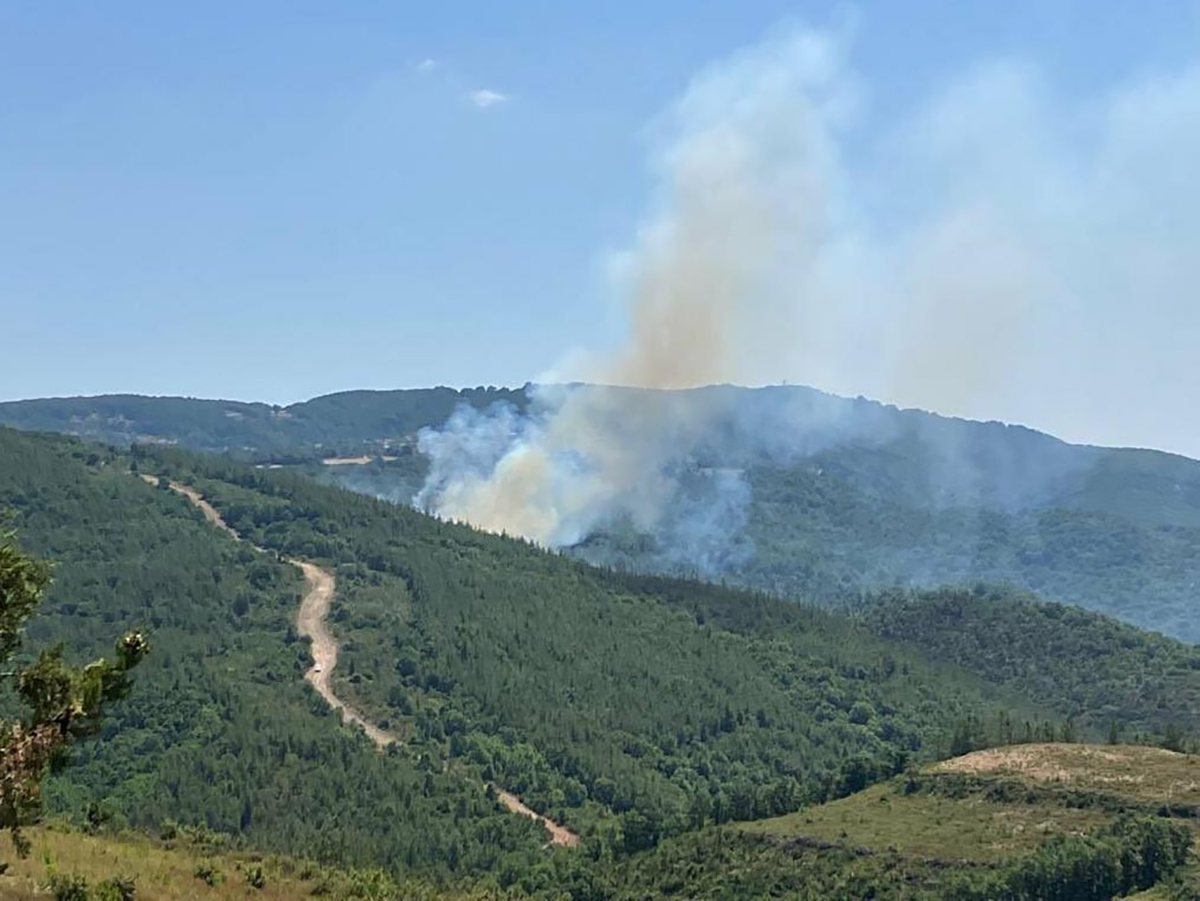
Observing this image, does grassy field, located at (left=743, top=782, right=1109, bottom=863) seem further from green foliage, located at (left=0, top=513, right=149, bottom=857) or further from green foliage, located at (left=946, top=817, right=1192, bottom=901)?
green foliage, located at (left=0, top=513, right=149, bottom=857)

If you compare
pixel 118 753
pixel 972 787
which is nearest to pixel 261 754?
Result: pixel 118 753

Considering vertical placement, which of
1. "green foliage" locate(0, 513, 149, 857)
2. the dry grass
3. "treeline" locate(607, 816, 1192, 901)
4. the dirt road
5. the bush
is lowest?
the dirt road

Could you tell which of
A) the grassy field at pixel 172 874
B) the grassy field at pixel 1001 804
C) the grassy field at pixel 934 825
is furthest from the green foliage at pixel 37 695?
the grassy field at pixel 934 825

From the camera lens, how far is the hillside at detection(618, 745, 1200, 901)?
10812 centimetres

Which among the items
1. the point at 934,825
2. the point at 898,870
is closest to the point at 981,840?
the point at 934,825

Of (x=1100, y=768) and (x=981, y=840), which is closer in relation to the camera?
(x=981, y=840)

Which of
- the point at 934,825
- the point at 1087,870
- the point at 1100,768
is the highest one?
the point at 1100,768

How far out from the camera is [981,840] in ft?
403

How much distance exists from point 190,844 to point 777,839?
62.3m

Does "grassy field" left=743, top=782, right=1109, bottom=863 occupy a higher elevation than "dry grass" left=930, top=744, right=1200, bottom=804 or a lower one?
lower

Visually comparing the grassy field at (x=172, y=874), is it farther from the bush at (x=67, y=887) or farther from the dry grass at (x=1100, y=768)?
the dry grass at (x=1100, y=768)

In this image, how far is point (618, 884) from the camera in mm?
132250

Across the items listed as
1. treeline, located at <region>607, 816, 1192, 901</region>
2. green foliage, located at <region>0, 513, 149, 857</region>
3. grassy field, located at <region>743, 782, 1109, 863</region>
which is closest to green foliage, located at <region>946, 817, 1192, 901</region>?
treeline, located at <region>607, 816, 1192, 901</region>

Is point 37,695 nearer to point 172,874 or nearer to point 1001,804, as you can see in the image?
point 172,874
